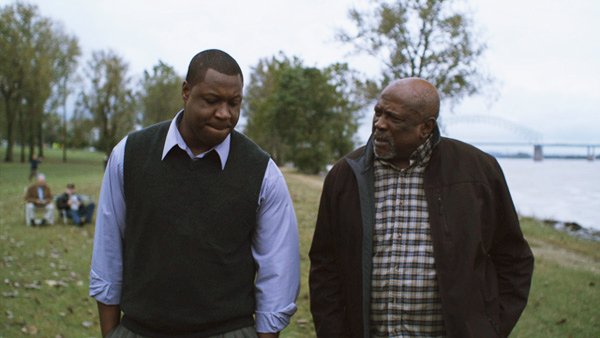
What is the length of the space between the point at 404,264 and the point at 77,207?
13.1 metres

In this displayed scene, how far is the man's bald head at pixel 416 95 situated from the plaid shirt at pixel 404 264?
19 centimetres

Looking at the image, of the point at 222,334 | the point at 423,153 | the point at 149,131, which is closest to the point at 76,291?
the point at 149,131

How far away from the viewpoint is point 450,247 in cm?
272

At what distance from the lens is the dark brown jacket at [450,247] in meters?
2.72

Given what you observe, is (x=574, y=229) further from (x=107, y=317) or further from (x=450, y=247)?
(x=107, y=317)

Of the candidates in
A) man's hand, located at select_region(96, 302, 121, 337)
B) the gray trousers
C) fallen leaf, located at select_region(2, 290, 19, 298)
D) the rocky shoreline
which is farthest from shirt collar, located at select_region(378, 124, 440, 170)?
the rocky shoreline

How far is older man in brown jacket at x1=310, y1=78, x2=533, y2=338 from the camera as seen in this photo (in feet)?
8.99

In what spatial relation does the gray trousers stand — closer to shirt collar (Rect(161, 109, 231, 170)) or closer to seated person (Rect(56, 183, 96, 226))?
shirt collar (Rect(161, 109, 231, 170))

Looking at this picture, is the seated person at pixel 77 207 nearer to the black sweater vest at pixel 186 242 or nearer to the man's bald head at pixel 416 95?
the black sweater vest at pixel 186 242

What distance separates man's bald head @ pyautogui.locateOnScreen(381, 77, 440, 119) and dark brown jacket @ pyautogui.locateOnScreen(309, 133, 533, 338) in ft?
0.61

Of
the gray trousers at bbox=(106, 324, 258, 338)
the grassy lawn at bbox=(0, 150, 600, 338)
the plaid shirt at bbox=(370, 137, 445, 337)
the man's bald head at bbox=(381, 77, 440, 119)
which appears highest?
the man's bald head at bbox=(381, 77, 440, 119)

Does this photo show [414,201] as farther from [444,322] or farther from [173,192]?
[173,192]

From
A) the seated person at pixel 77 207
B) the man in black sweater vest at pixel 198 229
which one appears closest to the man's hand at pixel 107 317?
the man in black sweater vest at pixel 198 229

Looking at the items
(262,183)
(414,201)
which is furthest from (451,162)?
(262,183)
